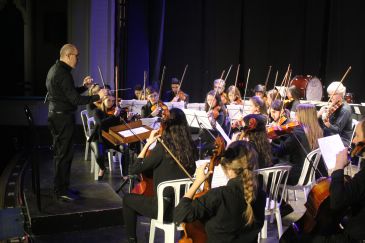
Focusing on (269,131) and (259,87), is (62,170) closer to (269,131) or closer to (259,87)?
(269,131)

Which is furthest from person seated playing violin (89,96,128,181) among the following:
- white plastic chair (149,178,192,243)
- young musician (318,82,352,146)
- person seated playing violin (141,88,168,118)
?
young musician (318,82,352,146)

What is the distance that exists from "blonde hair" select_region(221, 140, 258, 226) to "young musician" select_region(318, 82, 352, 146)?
294cm

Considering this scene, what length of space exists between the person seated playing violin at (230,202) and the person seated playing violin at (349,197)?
412 millimetres

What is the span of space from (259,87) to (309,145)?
352 cm

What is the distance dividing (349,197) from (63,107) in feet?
8.75

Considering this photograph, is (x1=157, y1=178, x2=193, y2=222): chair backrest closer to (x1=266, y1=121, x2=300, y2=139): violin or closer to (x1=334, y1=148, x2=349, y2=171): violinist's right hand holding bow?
(x1=334, y1=148, x2=349, y2=171): violinist's right hand holding bow

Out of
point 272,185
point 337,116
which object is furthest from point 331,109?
point 272,185

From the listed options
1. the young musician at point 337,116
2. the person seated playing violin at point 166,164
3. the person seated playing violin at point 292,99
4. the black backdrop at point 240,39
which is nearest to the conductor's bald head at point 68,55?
the person seated playing violin at point 166,164

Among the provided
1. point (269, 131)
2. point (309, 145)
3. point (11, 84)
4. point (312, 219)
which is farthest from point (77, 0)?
point (312, 219)

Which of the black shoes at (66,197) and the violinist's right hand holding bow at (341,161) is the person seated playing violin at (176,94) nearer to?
the black shoes at (66,197)

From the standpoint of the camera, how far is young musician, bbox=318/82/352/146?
17.7 ft

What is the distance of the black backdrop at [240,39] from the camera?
9.46 metres

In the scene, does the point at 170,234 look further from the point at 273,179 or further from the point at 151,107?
the point at 151,107

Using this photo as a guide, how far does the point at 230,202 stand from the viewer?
97.2 inches
